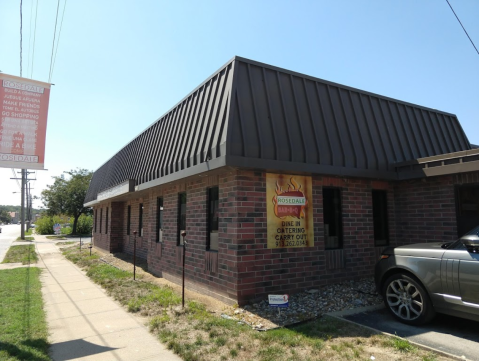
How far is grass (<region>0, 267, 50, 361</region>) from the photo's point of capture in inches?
171

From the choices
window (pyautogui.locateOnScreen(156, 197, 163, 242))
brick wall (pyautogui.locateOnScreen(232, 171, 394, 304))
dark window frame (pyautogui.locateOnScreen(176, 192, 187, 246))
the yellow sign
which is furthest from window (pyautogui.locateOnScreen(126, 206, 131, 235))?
the yellow sign

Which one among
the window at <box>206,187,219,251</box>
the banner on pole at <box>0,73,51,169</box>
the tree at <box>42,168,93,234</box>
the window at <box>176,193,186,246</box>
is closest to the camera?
the banner on pole at <box>0,73,51,169</box>

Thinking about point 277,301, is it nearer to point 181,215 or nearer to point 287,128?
point 287,128

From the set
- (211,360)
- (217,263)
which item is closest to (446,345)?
(211,360)

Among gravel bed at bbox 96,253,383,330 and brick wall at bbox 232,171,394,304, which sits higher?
brick wall at bbox 232,171,394,304

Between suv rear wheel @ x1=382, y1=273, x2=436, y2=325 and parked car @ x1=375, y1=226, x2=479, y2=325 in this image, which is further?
suv rear wheel @ x1=382, y1=273, x2=436, y2=325

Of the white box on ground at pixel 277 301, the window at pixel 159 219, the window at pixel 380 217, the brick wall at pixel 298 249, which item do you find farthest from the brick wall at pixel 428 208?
the window at pixel 159 219

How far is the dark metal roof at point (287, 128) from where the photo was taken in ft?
20.9

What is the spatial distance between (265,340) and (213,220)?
10.6 feet

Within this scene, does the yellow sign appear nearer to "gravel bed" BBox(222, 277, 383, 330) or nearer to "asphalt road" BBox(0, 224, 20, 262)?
"gravel bed" BBox(222, 277, 383, 330)

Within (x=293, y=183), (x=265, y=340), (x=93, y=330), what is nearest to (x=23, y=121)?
(x=93, y=330)

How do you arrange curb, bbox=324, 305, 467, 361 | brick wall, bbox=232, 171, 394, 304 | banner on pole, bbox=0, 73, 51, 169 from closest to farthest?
1. curb, bbox=324, 305, 467, 361
2. brick wall, bbox=232, 171, 394, 304
3. banner on pole, bbox=0, 73, 51, 169

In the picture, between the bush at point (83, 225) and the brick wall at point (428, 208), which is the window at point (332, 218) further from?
the bush at point (83, 225)

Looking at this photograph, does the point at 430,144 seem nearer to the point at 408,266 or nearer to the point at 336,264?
the point at 336,264
